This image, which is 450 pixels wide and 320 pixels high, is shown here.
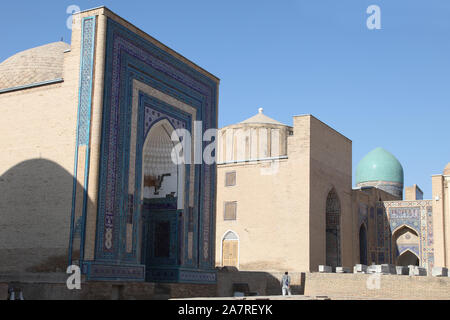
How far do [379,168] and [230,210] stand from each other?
16432mm

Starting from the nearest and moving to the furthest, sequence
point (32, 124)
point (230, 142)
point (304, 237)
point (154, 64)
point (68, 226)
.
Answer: point (68, 226)
point (32, 124)
point (154, 64)
point (304, 237)
point (230, 142)

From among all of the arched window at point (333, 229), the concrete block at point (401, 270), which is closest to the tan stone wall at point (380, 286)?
the concrete block at point (401, 270)

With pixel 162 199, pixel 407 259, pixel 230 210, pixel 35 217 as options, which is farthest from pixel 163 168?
pixel 407 259

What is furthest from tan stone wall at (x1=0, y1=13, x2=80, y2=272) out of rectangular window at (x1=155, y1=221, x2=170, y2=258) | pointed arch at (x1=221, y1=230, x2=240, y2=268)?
pointed arch at (x1=221, y1=230, x2=240, y2=268)

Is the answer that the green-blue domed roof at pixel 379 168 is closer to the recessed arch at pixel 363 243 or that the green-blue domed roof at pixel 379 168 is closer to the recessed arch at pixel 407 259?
the recessed arch at pixel 407 259

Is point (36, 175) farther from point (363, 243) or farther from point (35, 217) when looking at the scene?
point (363, 243)

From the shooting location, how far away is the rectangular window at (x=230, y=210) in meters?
23.4

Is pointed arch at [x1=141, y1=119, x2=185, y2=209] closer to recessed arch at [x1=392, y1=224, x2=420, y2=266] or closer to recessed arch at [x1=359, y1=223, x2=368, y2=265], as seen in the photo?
recessed arch at [x1=359, y1=223, x2=368, y2=265]

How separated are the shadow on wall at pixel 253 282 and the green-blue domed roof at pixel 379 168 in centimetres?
1891

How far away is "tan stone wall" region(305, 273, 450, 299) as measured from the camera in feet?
54.2
